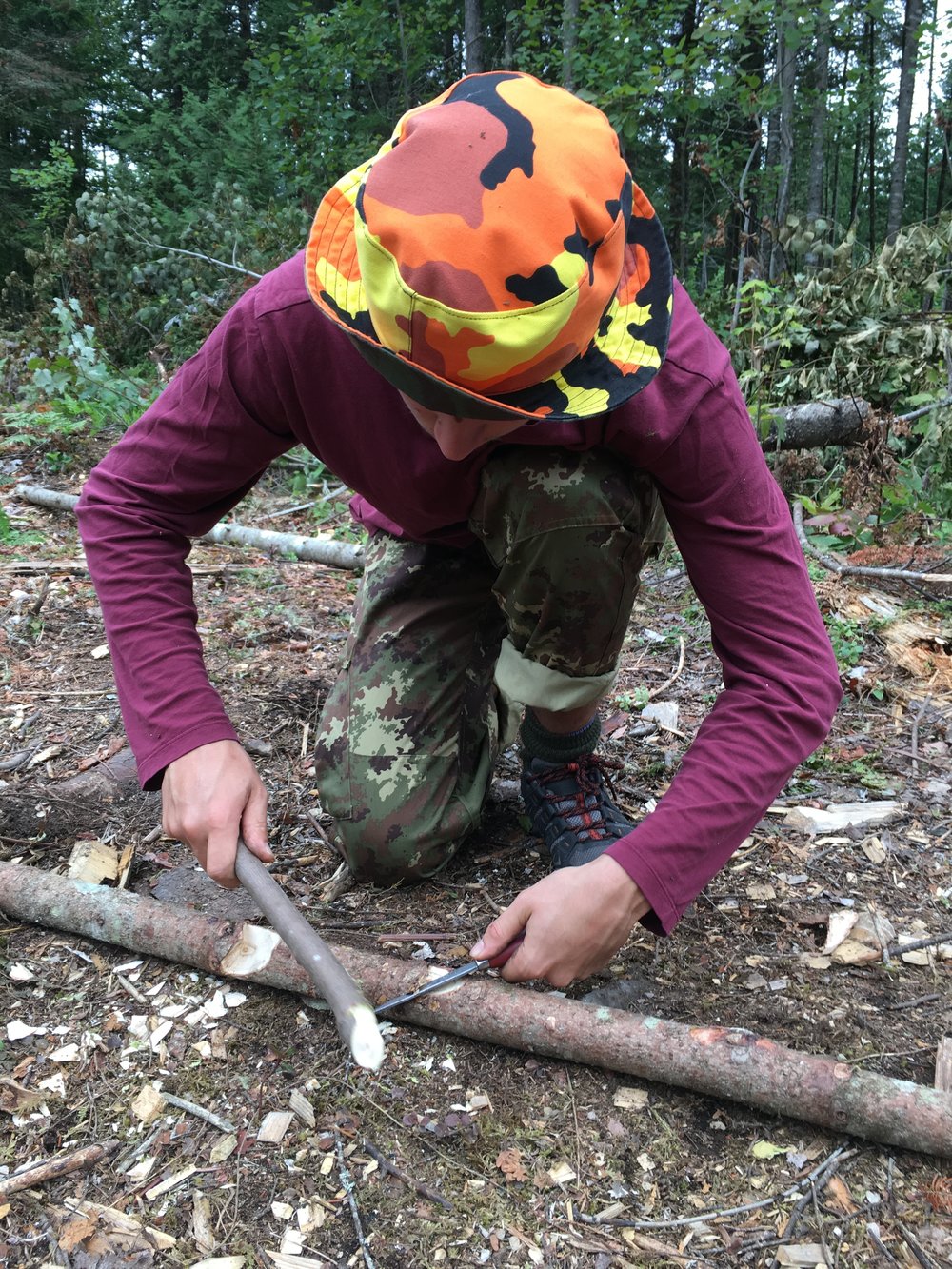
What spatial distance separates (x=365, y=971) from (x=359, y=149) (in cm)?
1150

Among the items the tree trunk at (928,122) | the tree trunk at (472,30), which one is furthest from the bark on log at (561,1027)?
the tree trunk at (928,122)

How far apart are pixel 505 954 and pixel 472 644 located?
3.13 ft

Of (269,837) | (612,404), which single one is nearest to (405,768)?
(269,837)

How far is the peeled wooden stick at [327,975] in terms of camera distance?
1.11 m

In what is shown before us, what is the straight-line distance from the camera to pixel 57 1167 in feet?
4.27

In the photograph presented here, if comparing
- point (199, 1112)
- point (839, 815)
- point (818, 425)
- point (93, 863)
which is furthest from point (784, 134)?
point (199, 1112)

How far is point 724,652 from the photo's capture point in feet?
4.97

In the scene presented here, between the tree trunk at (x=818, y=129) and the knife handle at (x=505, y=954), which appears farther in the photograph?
the tree trunk at (x=818, y=129)

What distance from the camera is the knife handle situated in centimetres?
148

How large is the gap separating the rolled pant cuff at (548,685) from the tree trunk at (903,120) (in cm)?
1335

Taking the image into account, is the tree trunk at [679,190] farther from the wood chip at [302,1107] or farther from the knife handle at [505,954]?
the wood chip at [302,1107]

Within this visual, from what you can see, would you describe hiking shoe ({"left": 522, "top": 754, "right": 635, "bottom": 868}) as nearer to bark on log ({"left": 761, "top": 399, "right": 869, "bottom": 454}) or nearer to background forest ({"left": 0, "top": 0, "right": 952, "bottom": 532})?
background forest ({"left": 0, "top": 0, "right": 952, "bottom": 532})

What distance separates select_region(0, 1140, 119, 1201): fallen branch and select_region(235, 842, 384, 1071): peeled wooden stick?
0.46 m

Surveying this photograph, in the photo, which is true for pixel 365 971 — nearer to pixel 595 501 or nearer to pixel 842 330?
pixel 595 501
